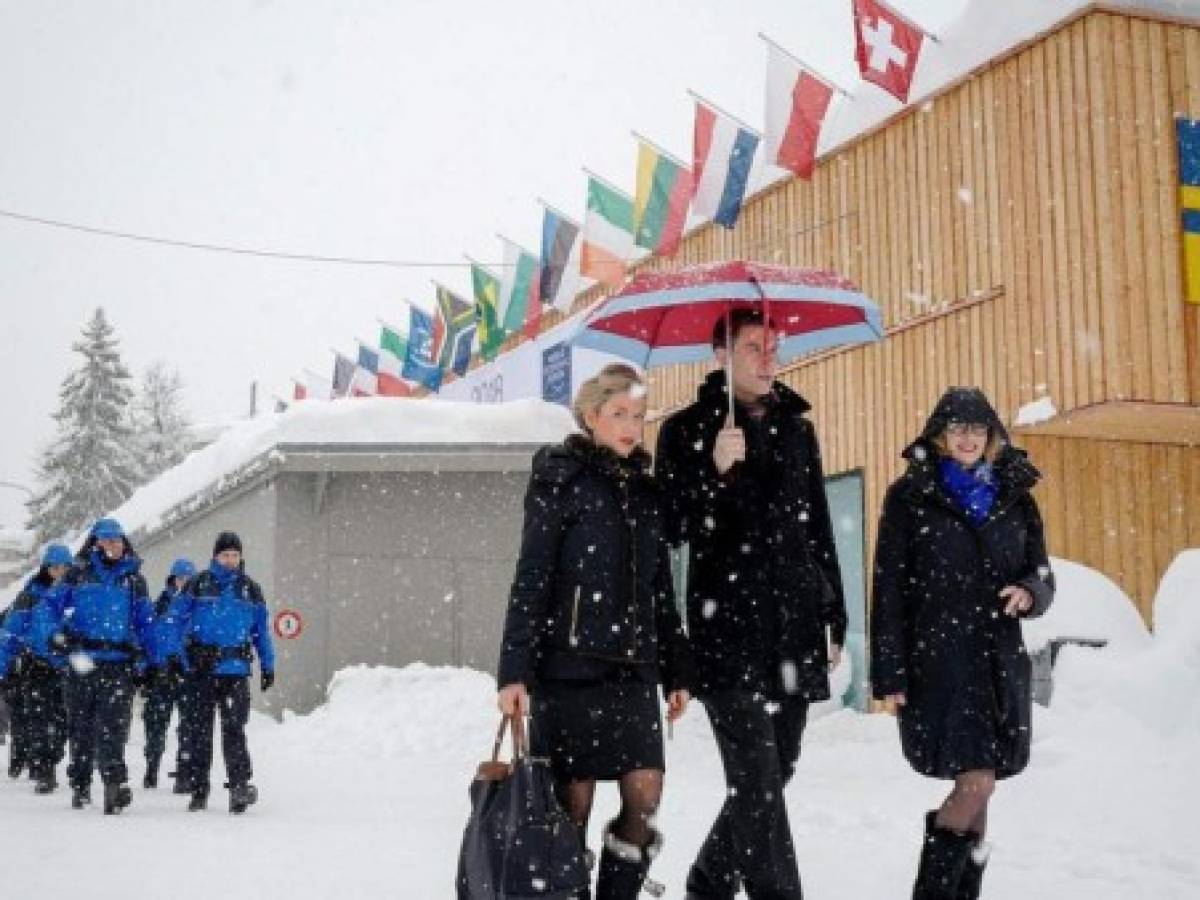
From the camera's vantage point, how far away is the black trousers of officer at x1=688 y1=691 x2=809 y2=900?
163 inches

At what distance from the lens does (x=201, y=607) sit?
9.46 meters

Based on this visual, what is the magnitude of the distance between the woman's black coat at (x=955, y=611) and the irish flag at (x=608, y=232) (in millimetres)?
14588

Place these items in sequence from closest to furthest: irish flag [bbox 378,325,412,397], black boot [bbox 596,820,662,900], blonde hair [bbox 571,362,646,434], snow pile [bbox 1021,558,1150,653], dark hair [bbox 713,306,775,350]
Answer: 1. black boot [bbox 596,820,662,900]
2. blonde hair [bbox 571,362,646,434]
3. dark hair [bbox 713,306,775,350]
4. snow pile [bbox 1021,558,1150,653]
5. irish flag [bbox 378,325,412,397]

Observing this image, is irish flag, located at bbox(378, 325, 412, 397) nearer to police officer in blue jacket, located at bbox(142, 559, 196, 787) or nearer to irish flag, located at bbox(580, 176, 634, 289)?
irish flag, located at bbox(580, 176, 634, 289)

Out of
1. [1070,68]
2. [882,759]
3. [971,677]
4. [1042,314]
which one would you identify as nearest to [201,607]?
[882,759]

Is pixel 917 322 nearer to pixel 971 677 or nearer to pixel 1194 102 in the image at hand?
pixel 1194 102

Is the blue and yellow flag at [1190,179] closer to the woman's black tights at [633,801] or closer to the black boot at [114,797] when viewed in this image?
the woman's black tights at [633,801]

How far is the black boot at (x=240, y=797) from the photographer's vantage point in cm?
863

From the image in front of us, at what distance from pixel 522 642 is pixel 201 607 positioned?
609 cm

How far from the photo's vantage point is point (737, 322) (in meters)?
4.83

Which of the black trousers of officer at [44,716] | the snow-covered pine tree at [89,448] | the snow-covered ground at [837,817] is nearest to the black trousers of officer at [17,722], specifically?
the black trousers of officer at [44,716]

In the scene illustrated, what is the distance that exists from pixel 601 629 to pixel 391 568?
1342 centimetres

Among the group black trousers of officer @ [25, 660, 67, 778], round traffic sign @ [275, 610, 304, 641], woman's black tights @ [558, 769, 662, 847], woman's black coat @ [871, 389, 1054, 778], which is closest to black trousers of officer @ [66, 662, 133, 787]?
black trousers of officer @ [25, 660, 67, 778]

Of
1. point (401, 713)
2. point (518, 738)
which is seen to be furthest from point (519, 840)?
point (401, 713)
